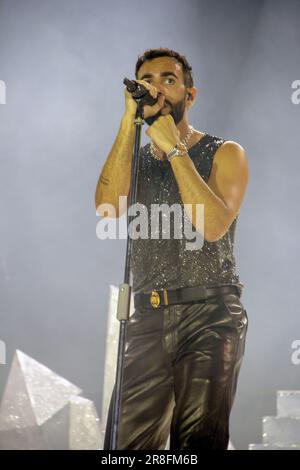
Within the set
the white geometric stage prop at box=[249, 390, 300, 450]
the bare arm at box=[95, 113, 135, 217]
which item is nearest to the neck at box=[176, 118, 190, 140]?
the bare arm at box=[95, 113, 135, 217]

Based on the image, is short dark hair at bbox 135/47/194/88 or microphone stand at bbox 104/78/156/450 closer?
microphone stand at bbox 104/78/156/450

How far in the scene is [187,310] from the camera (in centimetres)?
216

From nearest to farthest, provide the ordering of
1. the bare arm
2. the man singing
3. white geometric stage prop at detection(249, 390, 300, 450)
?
the man singing < the bare arm < white geometric stage prop at detection(249, 390, 300, 450)

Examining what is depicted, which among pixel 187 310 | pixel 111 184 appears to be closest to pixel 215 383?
pixel 187 310

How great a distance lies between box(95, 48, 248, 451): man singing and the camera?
206 cm

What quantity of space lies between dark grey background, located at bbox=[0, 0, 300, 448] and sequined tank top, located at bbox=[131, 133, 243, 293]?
1.68m

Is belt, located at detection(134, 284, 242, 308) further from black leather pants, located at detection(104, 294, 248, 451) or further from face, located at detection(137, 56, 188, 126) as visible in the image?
face, located at detection(137, 56, 188, 126)

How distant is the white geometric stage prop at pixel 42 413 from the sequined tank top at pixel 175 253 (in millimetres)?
1962

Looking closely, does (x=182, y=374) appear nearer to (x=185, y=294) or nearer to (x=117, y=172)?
(x=185, y=294)

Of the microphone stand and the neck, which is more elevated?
the neck

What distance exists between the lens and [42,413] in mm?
4109

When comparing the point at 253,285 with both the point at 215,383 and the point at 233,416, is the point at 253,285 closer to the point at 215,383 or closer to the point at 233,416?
the point at 233,416

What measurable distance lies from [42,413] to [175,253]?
224cm

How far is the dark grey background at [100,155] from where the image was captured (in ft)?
13.4
